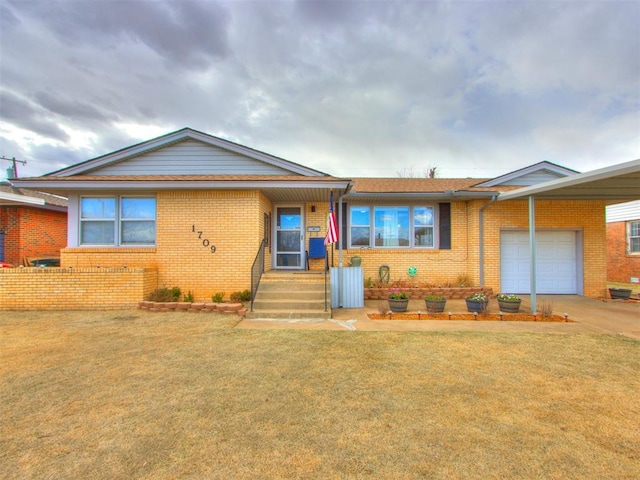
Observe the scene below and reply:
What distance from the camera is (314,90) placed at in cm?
1443

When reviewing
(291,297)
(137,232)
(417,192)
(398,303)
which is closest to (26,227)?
(137,232)

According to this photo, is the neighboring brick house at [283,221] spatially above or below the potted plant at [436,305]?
above

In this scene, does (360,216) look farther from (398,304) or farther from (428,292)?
(398,304)

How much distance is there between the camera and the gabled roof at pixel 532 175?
10906 mm

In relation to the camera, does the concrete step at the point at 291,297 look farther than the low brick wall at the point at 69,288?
No

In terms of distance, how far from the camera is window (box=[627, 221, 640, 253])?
15.0 metres

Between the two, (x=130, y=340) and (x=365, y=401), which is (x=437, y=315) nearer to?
(x=365, y=401)

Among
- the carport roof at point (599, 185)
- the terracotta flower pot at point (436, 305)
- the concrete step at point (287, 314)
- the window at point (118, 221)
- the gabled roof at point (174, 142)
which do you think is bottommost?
the concrete step at point (287, 314)

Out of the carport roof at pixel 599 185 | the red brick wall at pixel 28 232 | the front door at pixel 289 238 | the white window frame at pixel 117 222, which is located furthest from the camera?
the red brick wall at pixel 28 232

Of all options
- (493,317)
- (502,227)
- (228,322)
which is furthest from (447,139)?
(228,322)

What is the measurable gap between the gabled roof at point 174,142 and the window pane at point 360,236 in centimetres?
279

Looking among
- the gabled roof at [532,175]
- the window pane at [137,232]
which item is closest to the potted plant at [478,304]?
the gabled roof at [532,175]

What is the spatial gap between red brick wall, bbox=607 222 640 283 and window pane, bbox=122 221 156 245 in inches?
807

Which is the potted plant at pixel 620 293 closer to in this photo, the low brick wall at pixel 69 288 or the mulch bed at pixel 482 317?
the mulch bed at pixel 482 317
